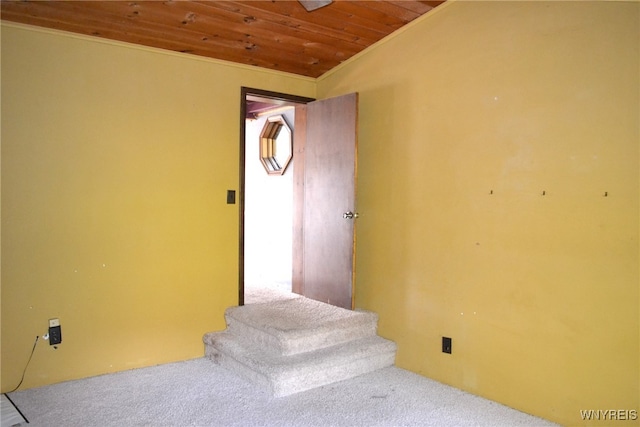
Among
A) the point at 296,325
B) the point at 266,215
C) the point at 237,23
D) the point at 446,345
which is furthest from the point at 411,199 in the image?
the point at 266,215

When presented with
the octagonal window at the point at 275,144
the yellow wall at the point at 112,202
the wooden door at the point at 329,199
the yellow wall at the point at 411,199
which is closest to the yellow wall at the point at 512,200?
the yellow wall at the point at 411,199

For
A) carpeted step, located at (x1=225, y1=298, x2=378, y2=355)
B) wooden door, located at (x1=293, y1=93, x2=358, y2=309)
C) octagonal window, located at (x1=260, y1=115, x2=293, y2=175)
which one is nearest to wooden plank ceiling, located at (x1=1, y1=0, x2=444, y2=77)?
wooden door, located at (x1=293, y1=93, x2=358, y2=309)

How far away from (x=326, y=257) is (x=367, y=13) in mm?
1874

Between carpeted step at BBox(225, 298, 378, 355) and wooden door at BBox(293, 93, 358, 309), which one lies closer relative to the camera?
carpeted step at BBox(225, 298, 378, 355)

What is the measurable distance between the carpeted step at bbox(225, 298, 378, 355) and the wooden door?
7.1 inches

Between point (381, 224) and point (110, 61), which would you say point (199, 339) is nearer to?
point (381, 224)

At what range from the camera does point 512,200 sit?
2.59 metres

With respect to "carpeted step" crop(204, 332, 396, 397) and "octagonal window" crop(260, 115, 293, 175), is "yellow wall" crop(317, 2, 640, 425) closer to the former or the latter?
"carpeted step" crop(204, 332, 396, 397)

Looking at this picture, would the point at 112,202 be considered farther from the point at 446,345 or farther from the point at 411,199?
the point at 446,345

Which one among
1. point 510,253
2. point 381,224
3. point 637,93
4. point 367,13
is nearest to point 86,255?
point 381,224

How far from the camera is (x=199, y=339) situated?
343 cm

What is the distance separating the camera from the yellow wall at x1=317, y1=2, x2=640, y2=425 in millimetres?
2193

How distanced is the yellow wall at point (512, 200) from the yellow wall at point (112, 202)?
127 centimetres

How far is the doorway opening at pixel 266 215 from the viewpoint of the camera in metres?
4.77
